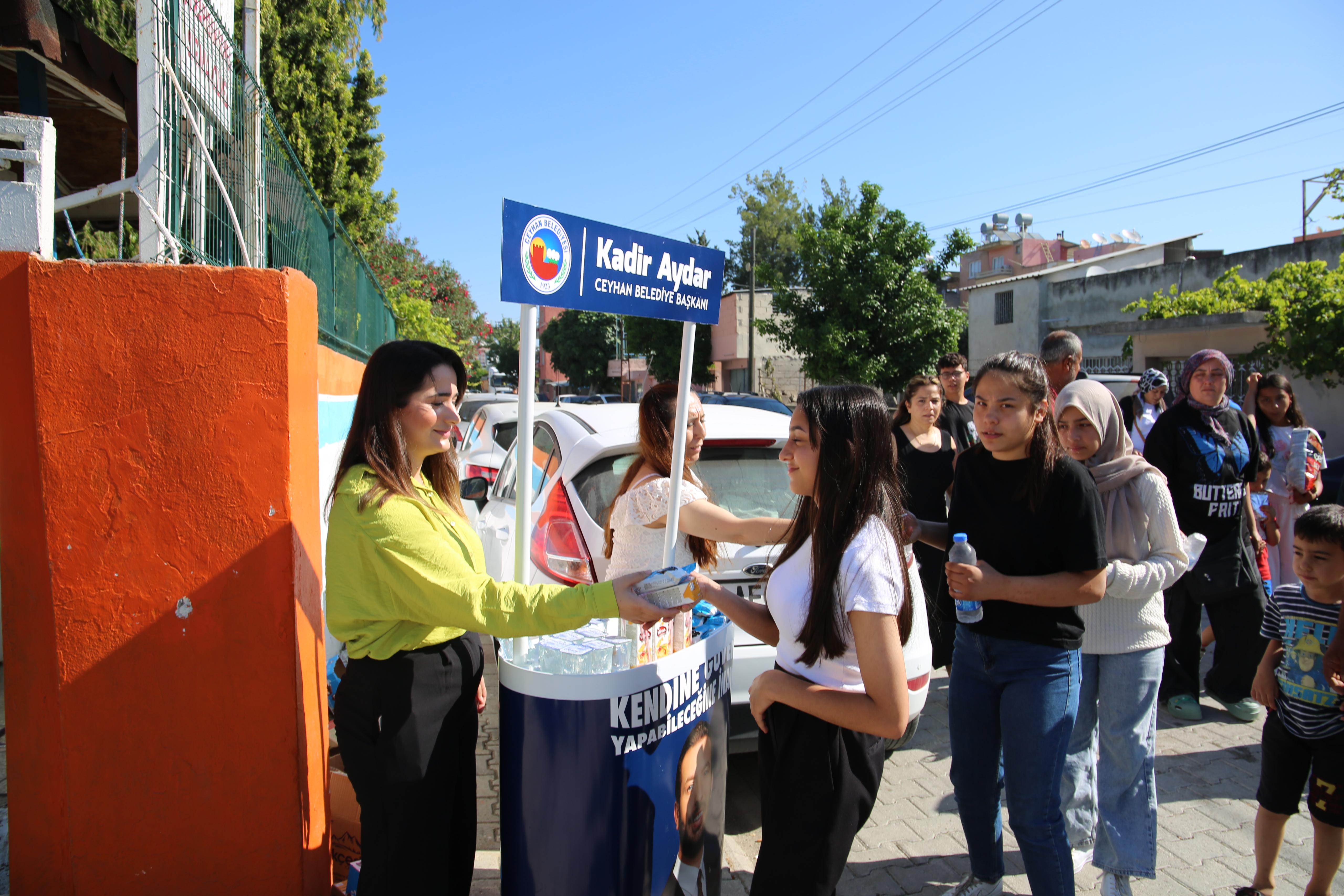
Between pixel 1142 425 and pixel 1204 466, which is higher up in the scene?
pixel 1142 425

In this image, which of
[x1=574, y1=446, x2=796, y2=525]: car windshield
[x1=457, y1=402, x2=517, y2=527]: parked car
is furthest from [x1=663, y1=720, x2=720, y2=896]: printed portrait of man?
[x1=457, y1=402, x2=517, y2=527]: parked car

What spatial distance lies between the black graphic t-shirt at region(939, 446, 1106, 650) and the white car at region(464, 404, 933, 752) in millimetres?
629

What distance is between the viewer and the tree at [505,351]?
7162cm

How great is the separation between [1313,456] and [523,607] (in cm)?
659

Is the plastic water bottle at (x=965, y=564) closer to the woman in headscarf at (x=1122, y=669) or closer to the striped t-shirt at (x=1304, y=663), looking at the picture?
the woman in headscarf at (x=1122, y=669)

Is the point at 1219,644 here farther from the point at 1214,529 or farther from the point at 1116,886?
the point at 1116,886

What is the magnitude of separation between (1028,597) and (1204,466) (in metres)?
2.67

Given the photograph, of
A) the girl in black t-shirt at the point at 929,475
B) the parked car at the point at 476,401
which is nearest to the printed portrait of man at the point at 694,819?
the girl in black t-shirt at the point at 929,475

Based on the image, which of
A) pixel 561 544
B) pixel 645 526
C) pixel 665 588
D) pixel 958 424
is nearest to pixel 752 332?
pixel 958 424

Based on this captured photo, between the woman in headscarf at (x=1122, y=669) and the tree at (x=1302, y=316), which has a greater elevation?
the tree at (x=1302, y=316)

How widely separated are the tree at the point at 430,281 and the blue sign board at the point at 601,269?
1217 cm

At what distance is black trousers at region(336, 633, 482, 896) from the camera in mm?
2096

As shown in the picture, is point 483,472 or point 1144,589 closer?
point 1144,589

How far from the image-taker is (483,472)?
23.8 ft
